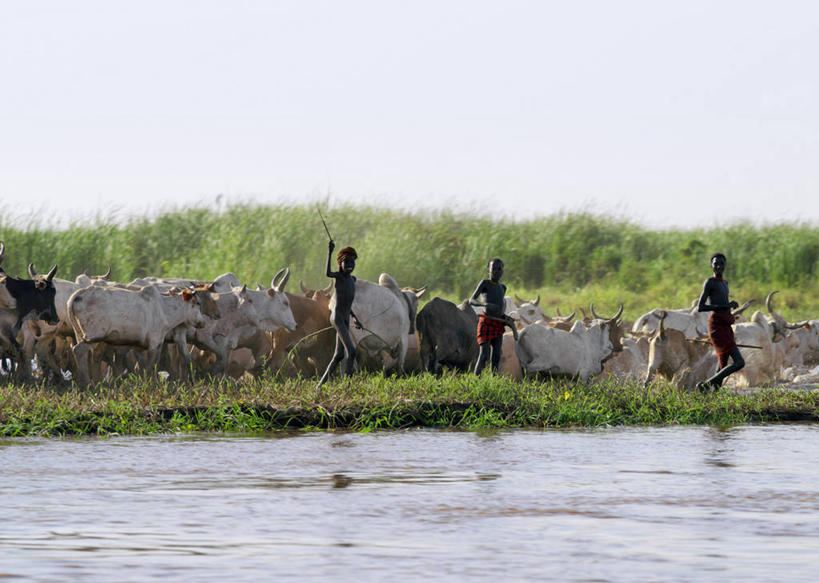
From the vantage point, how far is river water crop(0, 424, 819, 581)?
5.86 metres

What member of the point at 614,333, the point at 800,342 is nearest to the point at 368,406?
the point at 614,333

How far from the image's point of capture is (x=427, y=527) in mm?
6797

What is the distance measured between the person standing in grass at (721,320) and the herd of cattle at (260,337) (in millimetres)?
1537

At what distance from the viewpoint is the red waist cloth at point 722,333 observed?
44.4 feet

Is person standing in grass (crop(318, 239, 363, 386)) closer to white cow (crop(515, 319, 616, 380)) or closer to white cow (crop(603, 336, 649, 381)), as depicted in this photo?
white cow (crop(515, 319, 616, 380))

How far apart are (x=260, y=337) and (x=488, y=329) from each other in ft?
8.87

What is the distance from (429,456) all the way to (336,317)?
3815 millimetres

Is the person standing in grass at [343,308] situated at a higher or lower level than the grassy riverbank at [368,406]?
higher

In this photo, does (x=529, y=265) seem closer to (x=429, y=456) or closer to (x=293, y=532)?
(x=429, y=456)

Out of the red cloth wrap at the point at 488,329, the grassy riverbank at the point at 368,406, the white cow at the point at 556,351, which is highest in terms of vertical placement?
the red cloth wrap at the point at 488,329

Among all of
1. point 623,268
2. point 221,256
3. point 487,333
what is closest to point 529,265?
point 623,268

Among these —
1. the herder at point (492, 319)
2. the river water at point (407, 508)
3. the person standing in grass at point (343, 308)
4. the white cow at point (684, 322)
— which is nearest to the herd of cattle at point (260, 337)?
the person standing in grass at point (343, 308)

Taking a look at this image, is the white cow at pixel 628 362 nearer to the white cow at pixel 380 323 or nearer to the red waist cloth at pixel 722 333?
the red waist cloth at pixel 722 333

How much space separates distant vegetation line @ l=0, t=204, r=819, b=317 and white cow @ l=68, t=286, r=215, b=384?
13.5 meters
